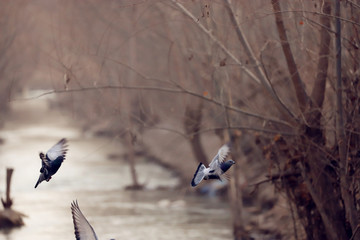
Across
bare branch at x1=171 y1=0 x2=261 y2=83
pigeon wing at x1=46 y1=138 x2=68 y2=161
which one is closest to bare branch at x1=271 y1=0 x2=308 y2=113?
bare branch at x1=171 y1=0 x2=261 y2=83

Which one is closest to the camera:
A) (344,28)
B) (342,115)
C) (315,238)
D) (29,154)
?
(342,115)

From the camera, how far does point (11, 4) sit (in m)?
23.2

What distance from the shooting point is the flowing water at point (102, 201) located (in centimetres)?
1468

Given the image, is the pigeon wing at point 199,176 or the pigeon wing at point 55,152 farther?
the pigeon wing at point 55,152

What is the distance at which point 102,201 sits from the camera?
1822cm

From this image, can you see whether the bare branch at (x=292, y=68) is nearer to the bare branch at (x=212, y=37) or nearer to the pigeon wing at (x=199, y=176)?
the bare branch at (x=212, y=37)

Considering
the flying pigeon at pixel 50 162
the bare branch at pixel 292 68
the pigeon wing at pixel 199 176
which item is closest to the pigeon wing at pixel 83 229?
the flying pigeon at pixel 50 162

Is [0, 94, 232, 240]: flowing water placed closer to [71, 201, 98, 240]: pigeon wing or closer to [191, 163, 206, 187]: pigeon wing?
[71, 201, 98, 240]: pigeon wing

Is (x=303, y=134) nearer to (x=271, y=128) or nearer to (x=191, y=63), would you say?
(x=271, y=128)

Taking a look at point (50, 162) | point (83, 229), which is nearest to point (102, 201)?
point (83, 229)

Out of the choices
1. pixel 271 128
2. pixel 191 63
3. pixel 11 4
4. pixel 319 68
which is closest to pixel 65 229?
pixel 191 63

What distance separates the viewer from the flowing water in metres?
14.7

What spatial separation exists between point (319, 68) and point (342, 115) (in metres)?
1.02

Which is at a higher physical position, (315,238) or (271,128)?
(271,128)
